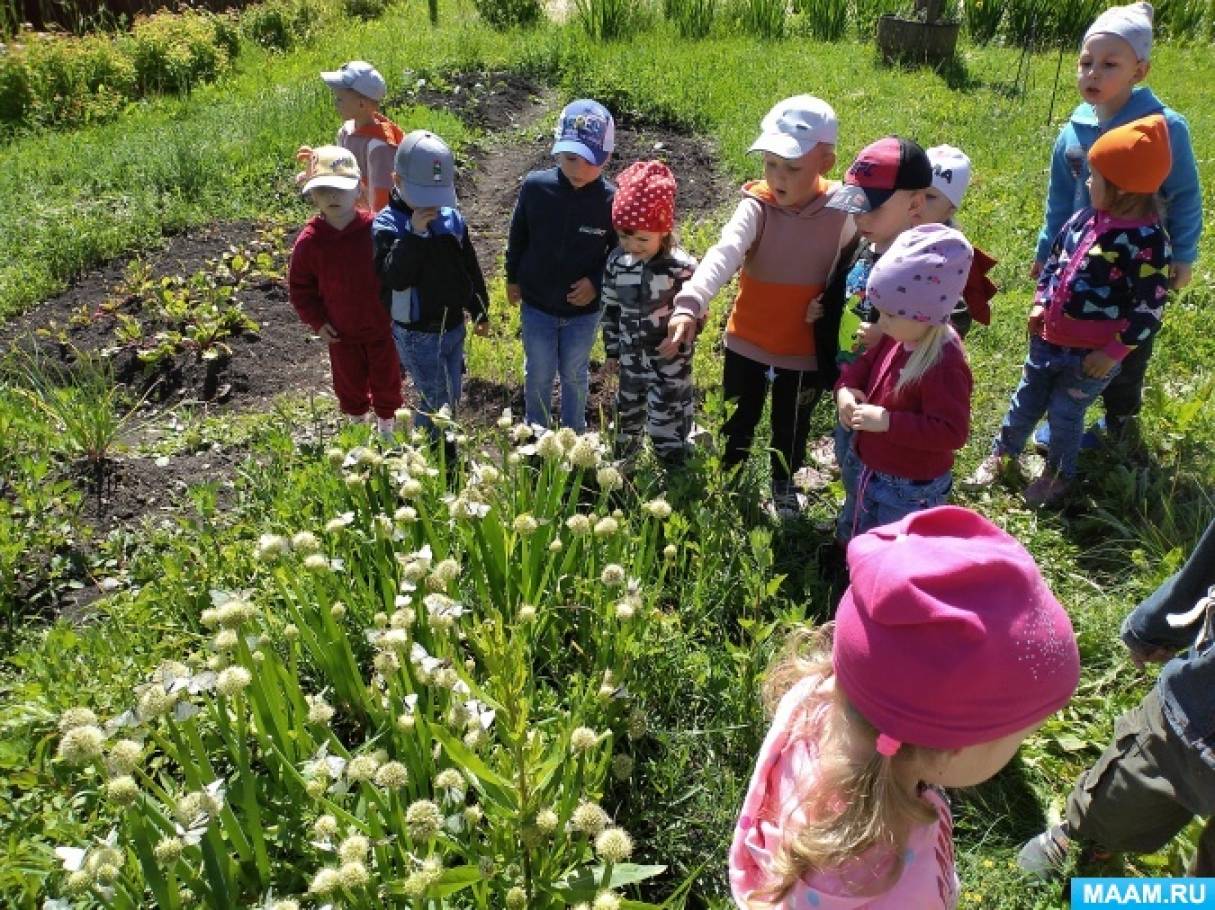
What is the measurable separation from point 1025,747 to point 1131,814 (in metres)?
0.55

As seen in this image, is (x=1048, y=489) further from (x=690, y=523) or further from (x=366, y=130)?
(x=366, y=130)

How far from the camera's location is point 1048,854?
2178 mm

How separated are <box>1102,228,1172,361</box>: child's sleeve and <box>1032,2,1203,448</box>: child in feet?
1.18

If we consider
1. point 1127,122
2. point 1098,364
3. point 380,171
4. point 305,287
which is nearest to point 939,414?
point 1098,364

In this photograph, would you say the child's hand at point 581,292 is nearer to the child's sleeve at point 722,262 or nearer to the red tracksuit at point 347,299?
the child's sleeve at point 722,262

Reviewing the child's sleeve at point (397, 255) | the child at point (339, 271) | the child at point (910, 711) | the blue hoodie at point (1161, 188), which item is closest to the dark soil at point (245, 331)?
A: the child at point (339, 271)

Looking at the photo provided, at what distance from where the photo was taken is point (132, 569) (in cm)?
326

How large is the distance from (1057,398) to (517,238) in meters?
2.21

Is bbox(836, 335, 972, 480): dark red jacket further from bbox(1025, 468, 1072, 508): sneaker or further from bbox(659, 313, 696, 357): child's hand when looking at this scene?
bbox(1025, 468, 1072, 508): sneaker

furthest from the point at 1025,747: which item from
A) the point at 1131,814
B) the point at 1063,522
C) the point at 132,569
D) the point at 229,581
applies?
the point at 132,569

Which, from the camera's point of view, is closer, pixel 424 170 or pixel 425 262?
Result: pixel 424 170

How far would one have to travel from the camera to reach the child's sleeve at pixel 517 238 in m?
3.57

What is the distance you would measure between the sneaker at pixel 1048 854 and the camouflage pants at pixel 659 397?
6.08ft

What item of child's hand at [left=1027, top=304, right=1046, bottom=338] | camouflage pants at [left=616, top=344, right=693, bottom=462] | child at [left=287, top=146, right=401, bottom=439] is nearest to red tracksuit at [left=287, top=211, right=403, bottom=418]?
child at [left=287, top=146, right=401, bottom=439]
